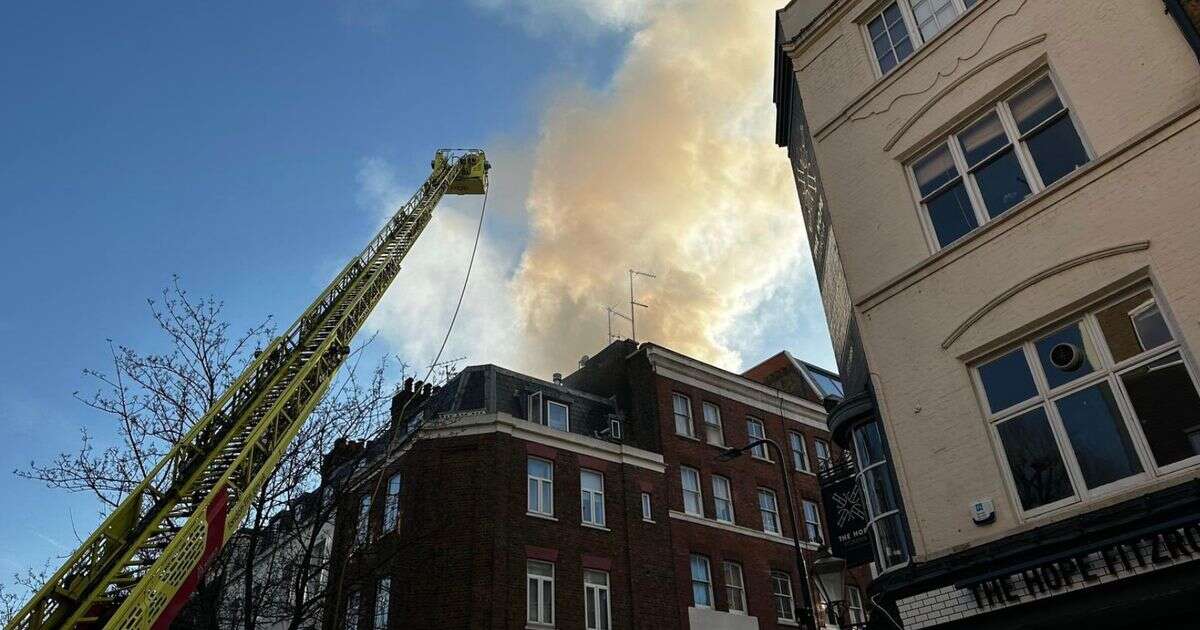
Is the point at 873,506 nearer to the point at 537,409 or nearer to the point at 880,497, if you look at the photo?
the point at 880,497

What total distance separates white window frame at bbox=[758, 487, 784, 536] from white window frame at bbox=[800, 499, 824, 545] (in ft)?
4.35

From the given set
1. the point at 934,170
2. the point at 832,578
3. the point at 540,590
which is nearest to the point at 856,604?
the point at 540,590

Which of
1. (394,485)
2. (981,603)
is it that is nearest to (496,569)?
(394,485)

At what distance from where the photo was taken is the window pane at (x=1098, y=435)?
28.7 feet

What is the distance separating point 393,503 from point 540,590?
5599 mm

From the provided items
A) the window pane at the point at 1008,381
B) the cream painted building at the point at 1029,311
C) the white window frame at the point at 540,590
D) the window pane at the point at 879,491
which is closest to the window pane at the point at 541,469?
the white window frame at the point at 540,590

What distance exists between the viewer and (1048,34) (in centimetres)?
1112

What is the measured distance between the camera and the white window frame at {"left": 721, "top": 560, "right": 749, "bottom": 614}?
2970 centimetres

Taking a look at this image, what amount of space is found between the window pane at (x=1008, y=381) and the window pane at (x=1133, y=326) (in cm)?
102

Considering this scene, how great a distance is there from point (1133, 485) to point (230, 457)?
12.9 m

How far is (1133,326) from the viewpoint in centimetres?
909

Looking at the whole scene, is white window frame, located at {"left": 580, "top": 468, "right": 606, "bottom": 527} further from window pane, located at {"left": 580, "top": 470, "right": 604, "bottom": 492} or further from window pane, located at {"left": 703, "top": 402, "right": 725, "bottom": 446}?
window pane, located at {"left": 703, "top": 402, "right": 725, "bottom": 446}

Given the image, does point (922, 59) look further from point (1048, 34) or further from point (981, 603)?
point (981, 603)

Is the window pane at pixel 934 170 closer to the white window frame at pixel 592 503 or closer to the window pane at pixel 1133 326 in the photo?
the window pane at pixel 1133 326
